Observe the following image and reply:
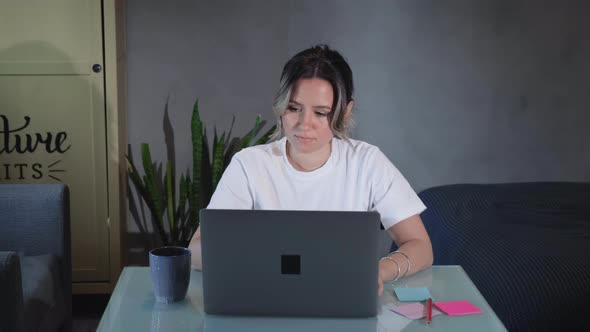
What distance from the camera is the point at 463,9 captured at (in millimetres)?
3592

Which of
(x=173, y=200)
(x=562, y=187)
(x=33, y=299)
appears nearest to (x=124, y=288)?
(x=33, y=299)

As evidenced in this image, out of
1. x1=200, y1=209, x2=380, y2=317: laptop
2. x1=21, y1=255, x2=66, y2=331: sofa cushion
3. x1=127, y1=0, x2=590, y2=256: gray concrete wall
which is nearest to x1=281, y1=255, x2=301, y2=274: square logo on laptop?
x1=200, y1=209, x2=380, y2=317: laptop

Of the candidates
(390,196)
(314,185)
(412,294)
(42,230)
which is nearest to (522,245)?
(390,196)

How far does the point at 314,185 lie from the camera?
1974 mm

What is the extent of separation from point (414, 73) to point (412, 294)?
7.63 ft

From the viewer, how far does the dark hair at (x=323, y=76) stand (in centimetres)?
192

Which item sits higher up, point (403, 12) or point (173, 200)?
point (403, 12)

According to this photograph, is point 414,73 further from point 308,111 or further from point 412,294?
point 412,294

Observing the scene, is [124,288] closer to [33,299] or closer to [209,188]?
[33,299]

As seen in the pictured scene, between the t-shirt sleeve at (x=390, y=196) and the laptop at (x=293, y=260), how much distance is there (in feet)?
2.15

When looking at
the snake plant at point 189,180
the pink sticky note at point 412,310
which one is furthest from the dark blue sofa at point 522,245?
the snake plant at point 189,180

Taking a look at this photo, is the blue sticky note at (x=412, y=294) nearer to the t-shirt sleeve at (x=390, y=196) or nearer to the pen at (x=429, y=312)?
the pen at (x=429, y=312)

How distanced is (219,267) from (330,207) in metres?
0.76

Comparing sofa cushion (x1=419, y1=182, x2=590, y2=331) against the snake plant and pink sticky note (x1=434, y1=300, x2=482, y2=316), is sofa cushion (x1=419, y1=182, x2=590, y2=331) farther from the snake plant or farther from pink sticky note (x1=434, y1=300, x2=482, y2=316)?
the snake plant
